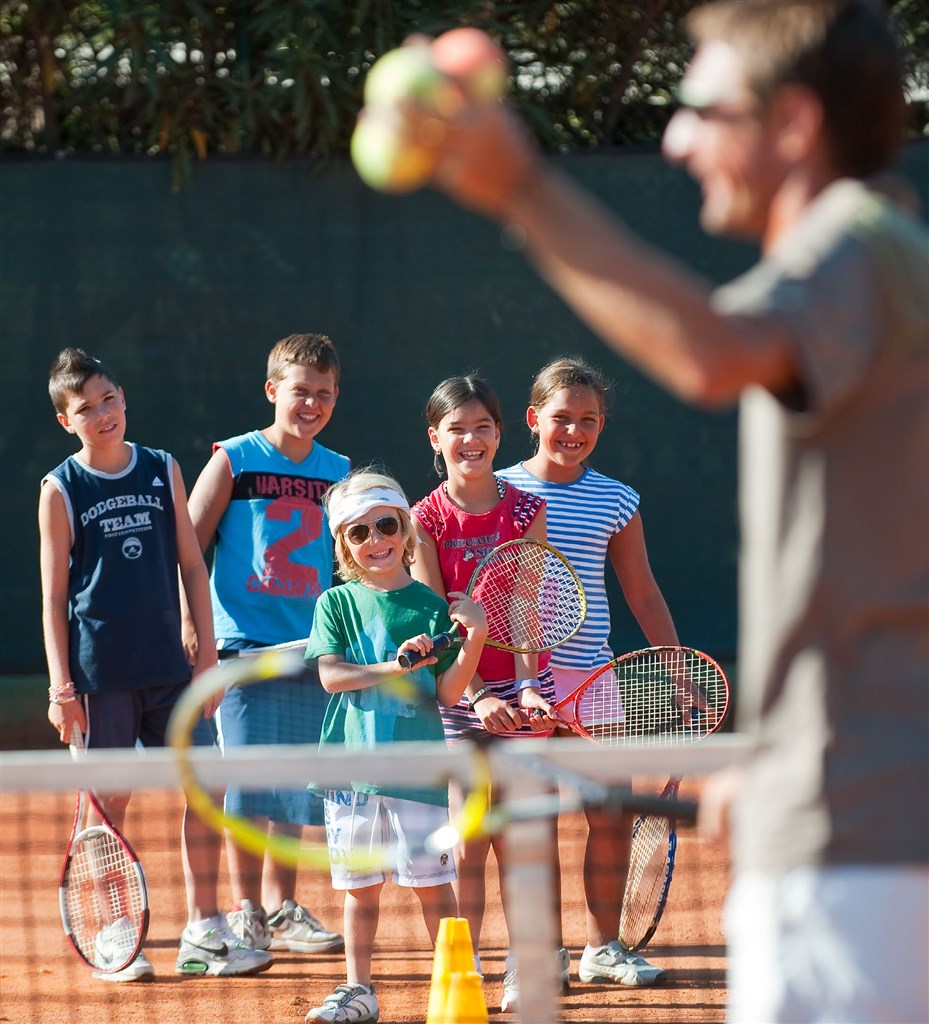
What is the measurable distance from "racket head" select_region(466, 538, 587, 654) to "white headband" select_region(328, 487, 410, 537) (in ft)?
0.95

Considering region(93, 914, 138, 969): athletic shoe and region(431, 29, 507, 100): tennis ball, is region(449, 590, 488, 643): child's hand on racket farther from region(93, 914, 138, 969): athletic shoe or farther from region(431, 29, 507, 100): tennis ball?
region(431, 29, 507, 100): tennis ball

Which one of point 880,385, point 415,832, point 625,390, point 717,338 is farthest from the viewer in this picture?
point 625,390

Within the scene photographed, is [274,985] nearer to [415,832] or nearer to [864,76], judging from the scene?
[415,832]

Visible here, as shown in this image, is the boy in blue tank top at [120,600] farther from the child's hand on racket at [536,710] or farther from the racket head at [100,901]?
the child's hand on racket at [536,710]

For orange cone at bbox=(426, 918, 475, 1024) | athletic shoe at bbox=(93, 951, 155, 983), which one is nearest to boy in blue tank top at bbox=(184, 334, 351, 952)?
athletic shoe at bbox=(93, 951, 155, 983)

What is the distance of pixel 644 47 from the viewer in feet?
25.5

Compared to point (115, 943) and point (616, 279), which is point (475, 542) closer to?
point (115, 943)

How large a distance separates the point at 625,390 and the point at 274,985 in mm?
3869

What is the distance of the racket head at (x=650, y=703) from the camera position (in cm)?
377

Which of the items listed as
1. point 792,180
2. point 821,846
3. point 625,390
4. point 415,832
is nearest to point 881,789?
point 821,846

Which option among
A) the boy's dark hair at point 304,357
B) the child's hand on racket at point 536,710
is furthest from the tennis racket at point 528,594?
the boy's dark hair at point 304,357

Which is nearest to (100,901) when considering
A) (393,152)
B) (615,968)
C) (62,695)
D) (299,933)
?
(62,695)

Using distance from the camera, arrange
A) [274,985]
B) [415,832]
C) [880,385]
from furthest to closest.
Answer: [274,985], [415,832], [880,385]

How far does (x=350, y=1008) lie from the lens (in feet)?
11.7
